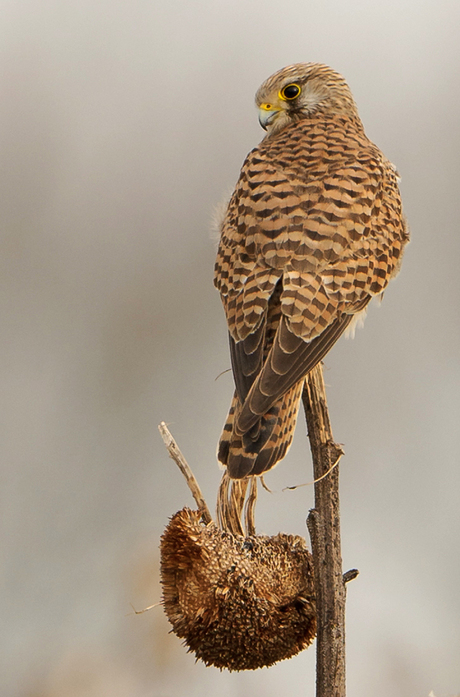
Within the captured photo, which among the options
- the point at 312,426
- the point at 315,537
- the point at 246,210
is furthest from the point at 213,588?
the point at 246,210

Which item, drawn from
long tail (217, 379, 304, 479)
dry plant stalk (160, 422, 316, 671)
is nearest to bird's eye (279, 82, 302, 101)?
long tail (217, 379, 304, 479)

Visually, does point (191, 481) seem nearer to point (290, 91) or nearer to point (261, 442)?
point (261, 442)

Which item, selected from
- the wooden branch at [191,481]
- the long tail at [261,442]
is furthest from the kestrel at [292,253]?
the wooden branch at [191,481]

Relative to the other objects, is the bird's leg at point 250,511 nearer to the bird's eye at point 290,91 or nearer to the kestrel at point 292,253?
the kestrel at point 292,253

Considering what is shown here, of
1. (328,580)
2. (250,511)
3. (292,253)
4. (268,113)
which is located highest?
(268,113)

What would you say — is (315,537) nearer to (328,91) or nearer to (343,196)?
(343,196)

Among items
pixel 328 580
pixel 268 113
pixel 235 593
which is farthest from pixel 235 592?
pixel 268 113
